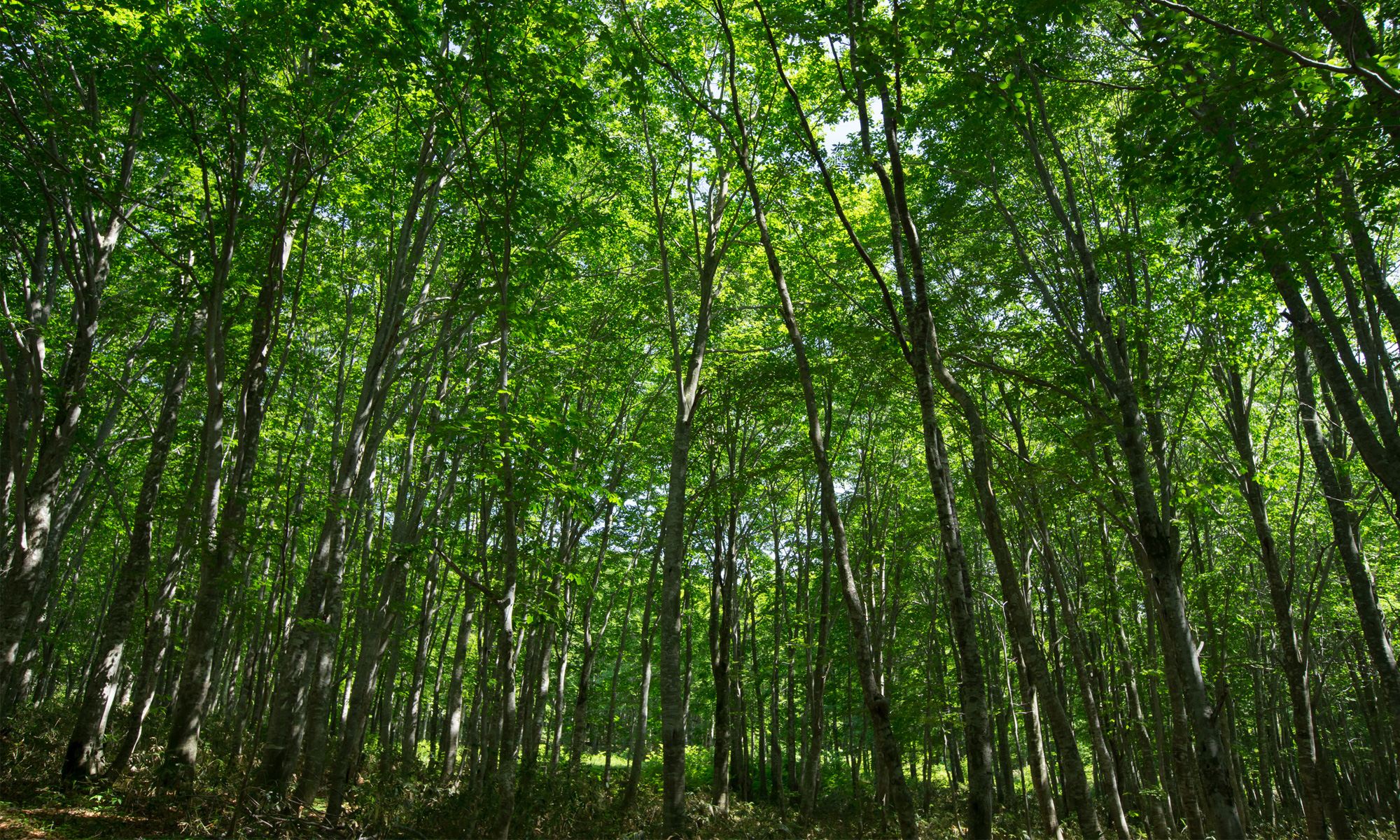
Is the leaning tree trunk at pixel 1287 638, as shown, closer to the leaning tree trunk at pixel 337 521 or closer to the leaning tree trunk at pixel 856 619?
the leaning tree trunk at pixel 856 619

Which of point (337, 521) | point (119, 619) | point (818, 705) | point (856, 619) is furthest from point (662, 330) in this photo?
point (119, 619)

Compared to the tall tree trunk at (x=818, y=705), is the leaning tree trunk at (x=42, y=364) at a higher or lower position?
higher

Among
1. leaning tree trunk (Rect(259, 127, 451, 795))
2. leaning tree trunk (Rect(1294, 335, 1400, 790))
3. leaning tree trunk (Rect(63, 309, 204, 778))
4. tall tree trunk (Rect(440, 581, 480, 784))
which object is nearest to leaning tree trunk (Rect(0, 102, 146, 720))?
leaning tree trunk (Rect(63, 309, 204, 778))

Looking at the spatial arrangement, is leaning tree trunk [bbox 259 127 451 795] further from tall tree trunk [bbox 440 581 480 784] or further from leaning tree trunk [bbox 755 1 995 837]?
leaning tree trunk [bbox 755 1 995 837]

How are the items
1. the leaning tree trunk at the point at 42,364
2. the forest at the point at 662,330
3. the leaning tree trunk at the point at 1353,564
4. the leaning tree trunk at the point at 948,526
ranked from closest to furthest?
the leaning tree trunk at the point at 948,526, the forest at the point at 662,330, the leaning tree trunk at the point at 42,364, the leaning tree trunk at the point at 1353,564

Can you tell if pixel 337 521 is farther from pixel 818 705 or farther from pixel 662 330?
pixel 818 705

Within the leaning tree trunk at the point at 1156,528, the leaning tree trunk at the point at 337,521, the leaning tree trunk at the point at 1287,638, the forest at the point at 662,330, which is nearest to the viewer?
the forest at the point at 662,330

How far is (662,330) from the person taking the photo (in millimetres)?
14516

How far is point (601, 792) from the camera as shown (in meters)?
15.5

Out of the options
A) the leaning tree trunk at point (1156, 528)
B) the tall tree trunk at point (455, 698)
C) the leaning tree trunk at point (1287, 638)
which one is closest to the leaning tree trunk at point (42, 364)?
the tall tree trunk at point (455, 698)

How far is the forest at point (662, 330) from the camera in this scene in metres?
5.89

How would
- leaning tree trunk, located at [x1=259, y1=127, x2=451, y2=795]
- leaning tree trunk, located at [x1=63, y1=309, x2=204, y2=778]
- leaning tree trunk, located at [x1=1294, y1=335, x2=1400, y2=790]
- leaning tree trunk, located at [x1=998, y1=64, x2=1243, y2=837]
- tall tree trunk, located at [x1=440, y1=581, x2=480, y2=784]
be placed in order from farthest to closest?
tall tree trunk, located at [x1=440, y1=581, x2=480, y2=784], leaning tree trunk, located at [x1=63, y1=309, x2=204, y2=778], leaning tree trunk, located at [x1=1294, y1=335, x2=1400, y2=790], leaning tree trunk, located at [x1=259, y1=127, x2=451, y2=795], leaning tree trunk, located at [x1=998, y1=64, x2=1243, y2=837]

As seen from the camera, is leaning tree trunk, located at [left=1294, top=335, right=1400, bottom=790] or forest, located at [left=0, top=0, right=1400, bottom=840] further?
leaning tree trunk, located at [left=1294, top=335, right=1400, bottom=790]

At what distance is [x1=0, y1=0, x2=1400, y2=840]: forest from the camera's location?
5891 mm
